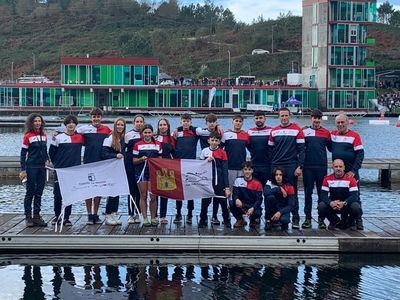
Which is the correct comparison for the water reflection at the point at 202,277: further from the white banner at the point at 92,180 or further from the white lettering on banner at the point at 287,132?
the white lettering on banner at the point at 287,132

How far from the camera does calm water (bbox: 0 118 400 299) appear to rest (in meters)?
10.9

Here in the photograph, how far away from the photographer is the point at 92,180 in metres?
13.2

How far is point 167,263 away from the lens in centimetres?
1234

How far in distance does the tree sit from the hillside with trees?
9.3 inches

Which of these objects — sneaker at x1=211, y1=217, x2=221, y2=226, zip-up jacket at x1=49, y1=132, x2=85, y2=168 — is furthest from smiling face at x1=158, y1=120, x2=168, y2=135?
sneaker at x1=211, y1=217, x2=221, y2=226

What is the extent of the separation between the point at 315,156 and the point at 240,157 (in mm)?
1307

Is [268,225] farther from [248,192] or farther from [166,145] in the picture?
[166,145]

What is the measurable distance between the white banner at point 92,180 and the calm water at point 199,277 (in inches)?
44.1

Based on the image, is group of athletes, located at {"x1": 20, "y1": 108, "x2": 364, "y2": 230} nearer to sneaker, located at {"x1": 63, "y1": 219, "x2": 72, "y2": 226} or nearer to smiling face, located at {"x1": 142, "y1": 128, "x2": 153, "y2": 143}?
smiling face, located at {"x1": 142, "y1": 128, "x2": 153, "y2": 143}

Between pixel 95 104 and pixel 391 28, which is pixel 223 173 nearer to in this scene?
pixel 95 104

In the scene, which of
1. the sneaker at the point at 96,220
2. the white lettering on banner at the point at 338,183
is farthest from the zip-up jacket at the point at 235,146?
the sneaker at the point at 96,220

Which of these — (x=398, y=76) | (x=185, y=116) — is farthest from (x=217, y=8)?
(x=185, y=116)

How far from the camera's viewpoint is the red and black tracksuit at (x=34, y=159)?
13016mm

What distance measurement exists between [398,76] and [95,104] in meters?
51.7
